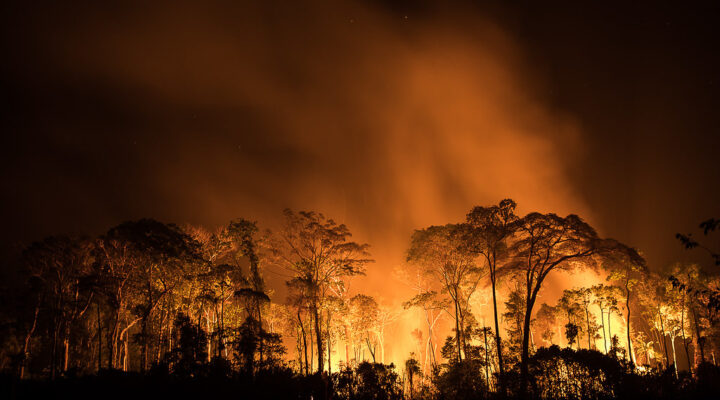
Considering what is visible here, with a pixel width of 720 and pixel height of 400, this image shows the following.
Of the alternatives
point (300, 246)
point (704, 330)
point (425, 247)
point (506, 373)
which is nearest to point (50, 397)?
point (300, 246)

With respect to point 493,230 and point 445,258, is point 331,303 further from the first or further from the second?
point 493,230

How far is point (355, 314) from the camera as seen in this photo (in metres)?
39.0

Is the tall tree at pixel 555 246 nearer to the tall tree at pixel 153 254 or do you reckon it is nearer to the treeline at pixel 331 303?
the treeline at pixel 331 303

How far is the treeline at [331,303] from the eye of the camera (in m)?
20.6

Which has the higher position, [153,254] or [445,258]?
[153,254]

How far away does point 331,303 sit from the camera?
32.3 meters

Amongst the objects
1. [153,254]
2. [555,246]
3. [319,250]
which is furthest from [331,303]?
[555,246]

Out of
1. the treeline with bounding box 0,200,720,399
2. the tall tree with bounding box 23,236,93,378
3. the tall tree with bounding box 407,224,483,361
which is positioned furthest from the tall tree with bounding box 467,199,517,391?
the tall tree with bounding box 23,236,93,378

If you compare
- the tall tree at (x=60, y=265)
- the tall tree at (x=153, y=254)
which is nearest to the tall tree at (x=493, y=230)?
the tall tree at (x=153, y=254)

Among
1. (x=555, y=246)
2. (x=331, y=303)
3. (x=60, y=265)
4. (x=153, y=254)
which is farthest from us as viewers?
(x=331, y=303)

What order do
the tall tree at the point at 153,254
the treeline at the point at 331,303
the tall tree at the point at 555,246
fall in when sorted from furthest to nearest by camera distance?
the tall tree at the point at 153,254 → the tall tree at the point at 555,246 → the treeline at the point at 331,303

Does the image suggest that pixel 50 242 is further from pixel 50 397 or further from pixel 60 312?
pixel 50 397

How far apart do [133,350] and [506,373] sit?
183ft

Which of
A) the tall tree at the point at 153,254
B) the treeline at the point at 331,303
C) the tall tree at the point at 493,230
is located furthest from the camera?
the tall tree at the point at 153,254
